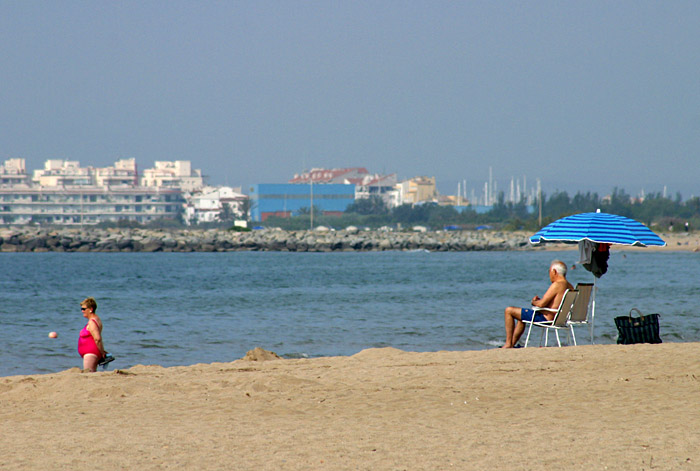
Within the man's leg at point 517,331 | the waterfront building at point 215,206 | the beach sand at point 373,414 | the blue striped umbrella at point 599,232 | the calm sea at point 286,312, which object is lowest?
the calm sea at point 286,312

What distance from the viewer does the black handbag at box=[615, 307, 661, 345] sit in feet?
31.7

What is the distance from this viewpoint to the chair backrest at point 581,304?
962 centimetres

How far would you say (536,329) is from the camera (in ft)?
46.5

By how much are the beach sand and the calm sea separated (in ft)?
12.2

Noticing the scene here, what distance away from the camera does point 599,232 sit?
940cm

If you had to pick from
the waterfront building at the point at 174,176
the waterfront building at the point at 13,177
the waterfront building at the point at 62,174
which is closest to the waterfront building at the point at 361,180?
the waterfront building at the point at 174,176

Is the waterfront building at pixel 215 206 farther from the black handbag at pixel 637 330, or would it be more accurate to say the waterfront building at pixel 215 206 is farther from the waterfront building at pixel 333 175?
the black handbag at pixel 637 330

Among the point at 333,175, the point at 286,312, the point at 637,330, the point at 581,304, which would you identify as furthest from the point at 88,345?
the point at 333,175

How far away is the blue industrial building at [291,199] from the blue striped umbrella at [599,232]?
12169 cm

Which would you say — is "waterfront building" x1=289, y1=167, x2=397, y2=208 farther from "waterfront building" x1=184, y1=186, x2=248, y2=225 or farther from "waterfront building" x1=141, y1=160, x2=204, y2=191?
"waterfront building" x1=141, y1=160, x2=204, y2=191

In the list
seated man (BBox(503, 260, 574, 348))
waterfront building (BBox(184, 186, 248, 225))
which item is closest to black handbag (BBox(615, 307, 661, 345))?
seated man (BBox(503, 260, 574, 348))

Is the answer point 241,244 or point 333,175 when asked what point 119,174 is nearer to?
point 333,175

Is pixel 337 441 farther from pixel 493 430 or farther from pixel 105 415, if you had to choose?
pixel 105 415

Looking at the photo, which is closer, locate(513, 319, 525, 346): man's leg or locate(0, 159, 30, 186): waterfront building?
locate(513, 319, 525, 346): man's leg
